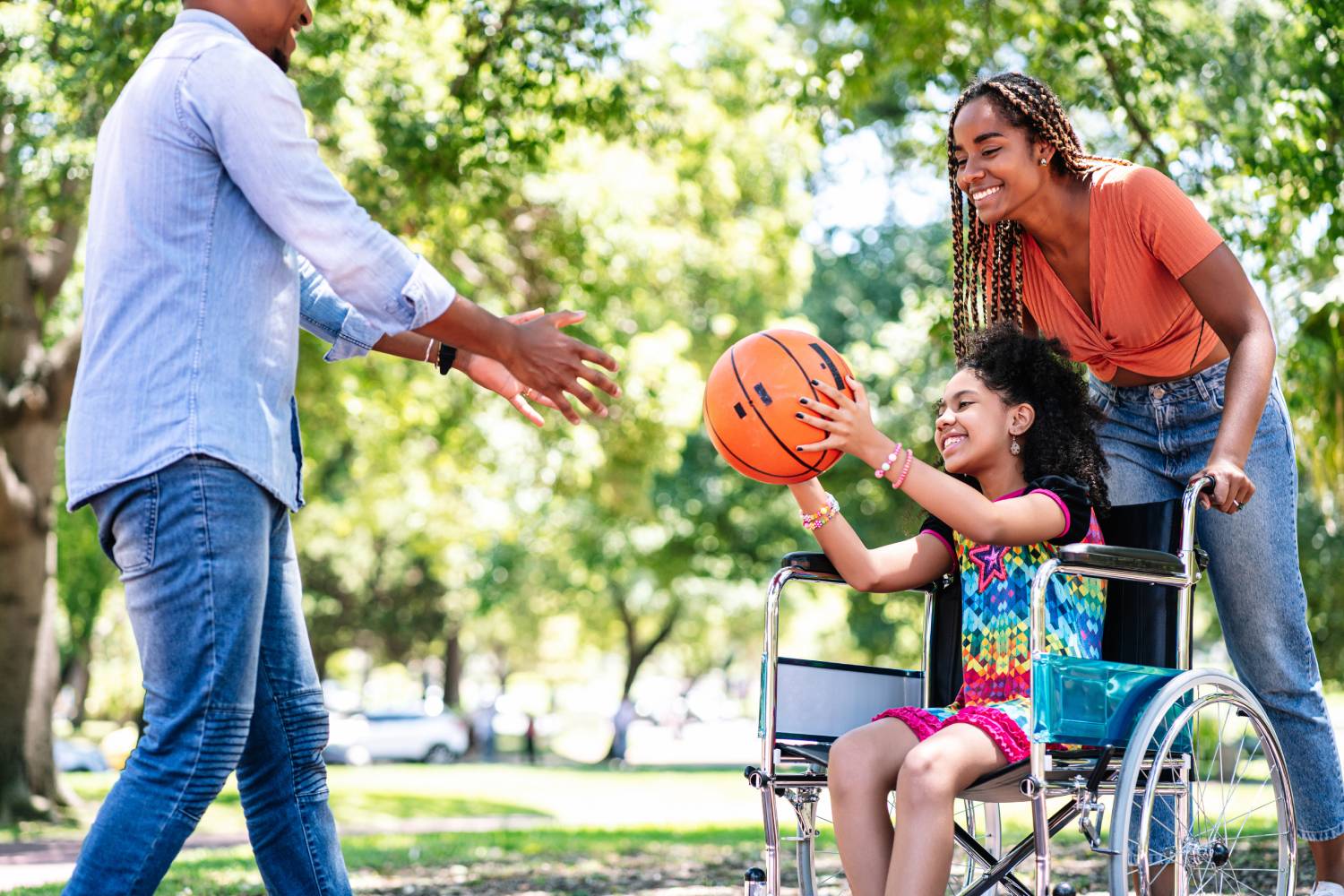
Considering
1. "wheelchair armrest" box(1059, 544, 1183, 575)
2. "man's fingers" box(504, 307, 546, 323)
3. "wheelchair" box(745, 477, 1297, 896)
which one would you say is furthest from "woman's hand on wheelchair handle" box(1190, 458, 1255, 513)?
"man's fingers" box(504, 307, 546, 323)

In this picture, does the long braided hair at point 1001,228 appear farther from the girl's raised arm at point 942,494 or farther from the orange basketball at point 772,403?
the orange basketball at point 772,403

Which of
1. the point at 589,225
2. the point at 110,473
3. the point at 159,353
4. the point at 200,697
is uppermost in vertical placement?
the point at 589,225

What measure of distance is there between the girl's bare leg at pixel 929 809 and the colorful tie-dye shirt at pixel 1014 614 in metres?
0.20

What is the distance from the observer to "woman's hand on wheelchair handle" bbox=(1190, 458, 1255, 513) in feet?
11.2

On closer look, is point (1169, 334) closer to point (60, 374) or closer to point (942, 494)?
point (942, 494)

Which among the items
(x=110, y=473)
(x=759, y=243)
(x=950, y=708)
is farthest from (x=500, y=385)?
(x=759, y=243)

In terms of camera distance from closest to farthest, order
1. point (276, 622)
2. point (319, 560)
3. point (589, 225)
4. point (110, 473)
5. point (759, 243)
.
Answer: point (110, 473)
point (276, 622)
point (589, 225)
point (759, 243)
point (319, 560)

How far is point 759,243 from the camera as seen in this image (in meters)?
18.4

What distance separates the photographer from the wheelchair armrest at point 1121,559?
10.2ft

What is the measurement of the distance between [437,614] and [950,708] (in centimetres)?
3284

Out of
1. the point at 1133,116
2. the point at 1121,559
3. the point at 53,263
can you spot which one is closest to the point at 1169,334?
the point at 1121,559

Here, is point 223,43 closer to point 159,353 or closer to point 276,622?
point 159,353

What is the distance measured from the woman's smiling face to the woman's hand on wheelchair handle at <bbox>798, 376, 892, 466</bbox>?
0.83m

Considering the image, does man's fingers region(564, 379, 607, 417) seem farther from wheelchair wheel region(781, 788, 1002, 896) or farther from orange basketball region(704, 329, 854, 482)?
wheelchair wheel region(781, 788, 1002, 896)
